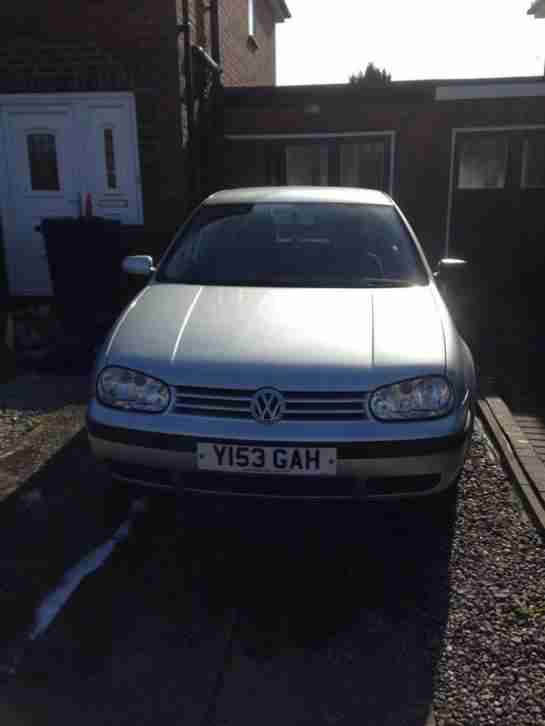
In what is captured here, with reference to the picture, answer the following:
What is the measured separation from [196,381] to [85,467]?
1668 mm

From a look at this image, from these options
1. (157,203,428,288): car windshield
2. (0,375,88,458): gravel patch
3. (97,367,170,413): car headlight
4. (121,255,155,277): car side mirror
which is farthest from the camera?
(0,375,88,458): gravel patch

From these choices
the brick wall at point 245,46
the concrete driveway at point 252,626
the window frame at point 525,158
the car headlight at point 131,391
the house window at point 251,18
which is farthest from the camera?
the house window at point 251,18

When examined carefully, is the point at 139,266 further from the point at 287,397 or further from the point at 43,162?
the point at 43,162

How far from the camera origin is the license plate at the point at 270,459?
2.63 m

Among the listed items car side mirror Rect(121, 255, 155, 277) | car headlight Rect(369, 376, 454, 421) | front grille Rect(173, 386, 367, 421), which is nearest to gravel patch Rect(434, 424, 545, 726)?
car headlight Rect(369, 376, 454, 421)

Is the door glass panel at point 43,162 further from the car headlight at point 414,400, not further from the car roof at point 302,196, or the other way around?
the car headlight at point 414,400

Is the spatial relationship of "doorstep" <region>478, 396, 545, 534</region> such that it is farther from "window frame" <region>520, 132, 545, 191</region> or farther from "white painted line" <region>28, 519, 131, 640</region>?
"window frame" <region>520, 132, 545, 191</region>

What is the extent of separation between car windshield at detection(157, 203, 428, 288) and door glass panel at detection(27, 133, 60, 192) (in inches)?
183

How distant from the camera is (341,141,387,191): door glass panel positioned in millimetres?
10922

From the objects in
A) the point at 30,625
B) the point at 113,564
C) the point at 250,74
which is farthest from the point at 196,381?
the point at 250,74

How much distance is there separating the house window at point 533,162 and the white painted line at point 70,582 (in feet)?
32.7

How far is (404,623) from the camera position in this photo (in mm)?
2588

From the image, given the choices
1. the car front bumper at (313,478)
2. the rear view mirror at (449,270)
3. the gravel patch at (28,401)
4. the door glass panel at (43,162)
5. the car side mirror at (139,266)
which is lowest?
the gravel patch at (28,401)

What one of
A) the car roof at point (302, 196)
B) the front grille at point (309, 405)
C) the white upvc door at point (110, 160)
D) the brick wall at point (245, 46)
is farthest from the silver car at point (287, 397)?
the brick wall at point (245, 46)
